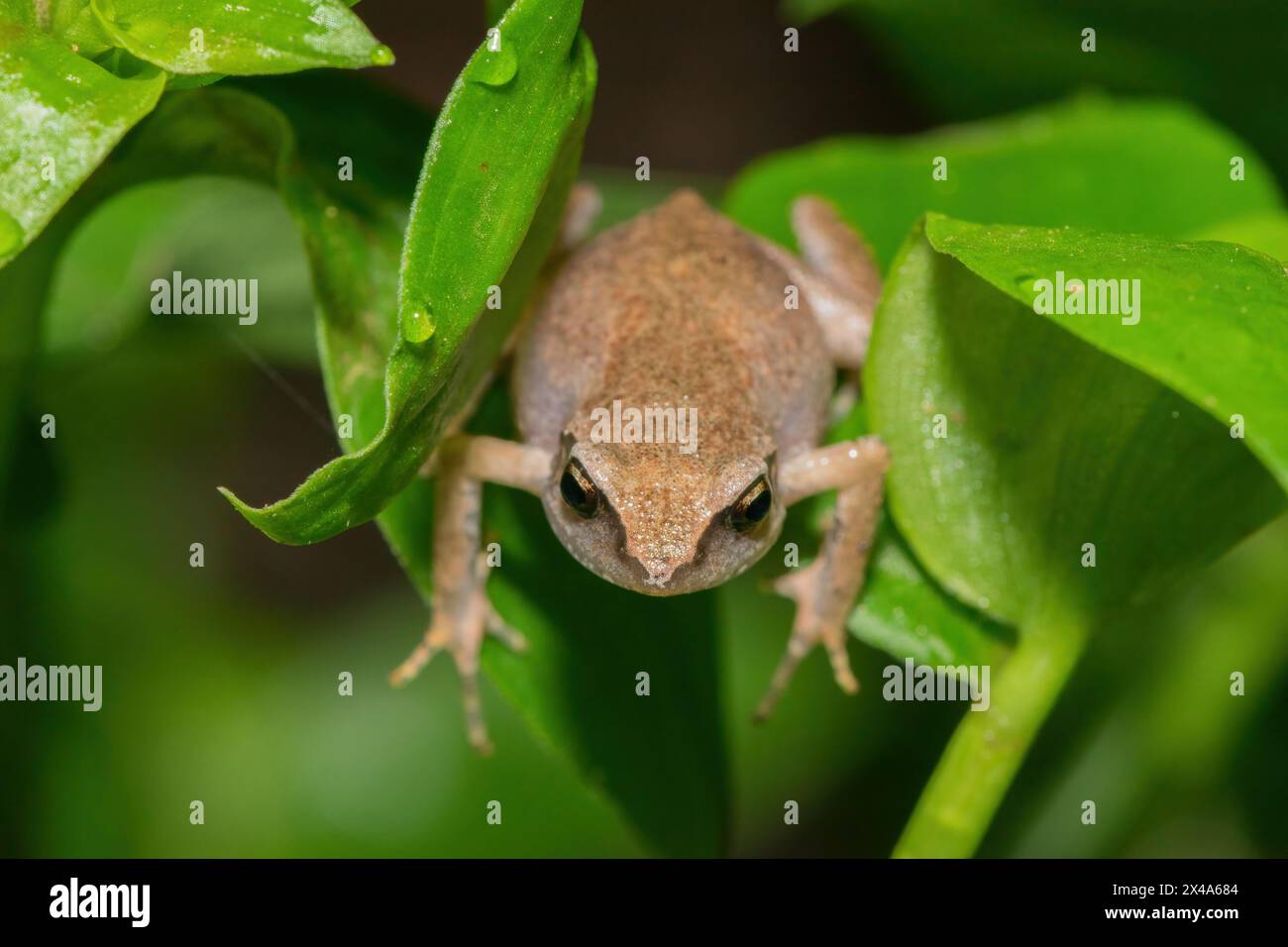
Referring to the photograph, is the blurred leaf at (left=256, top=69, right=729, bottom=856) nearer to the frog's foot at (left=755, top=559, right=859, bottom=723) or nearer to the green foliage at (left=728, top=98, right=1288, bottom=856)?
the frog's foot at (left=755, top=559, right=859, bottom=723)

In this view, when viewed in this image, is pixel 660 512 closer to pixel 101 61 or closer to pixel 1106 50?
pixel 101 61

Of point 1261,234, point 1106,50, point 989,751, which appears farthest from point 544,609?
point 1106,50

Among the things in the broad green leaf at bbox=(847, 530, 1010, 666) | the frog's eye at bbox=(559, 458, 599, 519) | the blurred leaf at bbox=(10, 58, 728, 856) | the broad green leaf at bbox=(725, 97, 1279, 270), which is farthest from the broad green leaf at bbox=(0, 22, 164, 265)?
the broad green leaf at bbox=(725, 97, 1279, 270)

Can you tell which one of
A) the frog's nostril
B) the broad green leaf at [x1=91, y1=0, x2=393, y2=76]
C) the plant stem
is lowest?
the plant stem

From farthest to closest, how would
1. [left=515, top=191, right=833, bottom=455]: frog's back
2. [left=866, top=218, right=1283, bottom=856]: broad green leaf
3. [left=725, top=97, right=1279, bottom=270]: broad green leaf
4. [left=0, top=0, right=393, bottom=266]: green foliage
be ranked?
[left=725, top=97, right=1279, bottom=270]: broad green leaf → [left=515, top=191, right=833, bottom=455]: frog's back → [left=866, top=218, right=1283, bottom=856]: broad green leaf → [left=0, top=0, right=393, bottom=266]: green foliage
